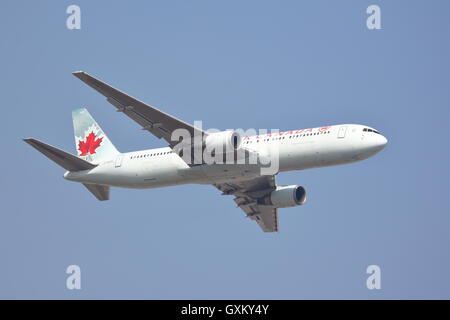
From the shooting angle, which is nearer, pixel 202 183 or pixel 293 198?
pixel 202 183

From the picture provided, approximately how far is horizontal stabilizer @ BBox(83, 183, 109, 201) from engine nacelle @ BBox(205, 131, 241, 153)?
10.7 m

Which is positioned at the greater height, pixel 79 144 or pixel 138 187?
pixel 79 144

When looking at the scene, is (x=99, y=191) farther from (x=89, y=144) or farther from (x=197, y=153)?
(x=197, y=153)

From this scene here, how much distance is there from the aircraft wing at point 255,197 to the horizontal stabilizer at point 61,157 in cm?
911

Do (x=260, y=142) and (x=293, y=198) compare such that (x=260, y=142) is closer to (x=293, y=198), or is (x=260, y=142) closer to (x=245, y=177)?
(x=245, y=177)

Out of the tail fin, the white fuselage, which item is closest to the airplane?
the white fuselage

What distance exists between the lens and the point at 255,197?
60.4m

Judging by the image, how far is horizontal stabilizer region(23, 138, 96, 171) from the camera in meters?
52.9

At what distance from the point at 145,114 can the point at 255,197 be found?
12.5m

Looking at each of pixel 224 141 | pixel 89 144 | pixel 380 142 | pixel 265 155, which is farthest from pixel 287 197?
pixel 89 144

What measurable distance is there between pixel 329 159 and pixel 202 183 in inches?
332

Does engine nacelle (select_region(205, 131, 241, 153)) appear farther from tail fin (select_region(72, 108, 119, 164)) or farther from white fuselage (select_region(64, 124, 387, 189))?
tail fin (select_region(72, 108, 119, 164))

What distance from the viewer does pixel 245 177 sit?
2071 inches

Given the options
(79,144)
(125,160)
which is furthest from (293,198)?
(79,144)
